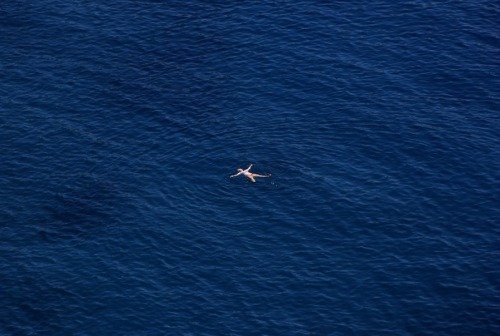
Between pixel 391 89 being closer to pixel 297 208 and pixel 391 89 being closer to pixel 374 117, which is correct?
pixel 374 117

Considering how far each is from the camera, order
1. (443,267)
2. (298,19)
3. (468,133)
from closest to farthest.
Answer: (443,267) < (468,133) < (298,19)

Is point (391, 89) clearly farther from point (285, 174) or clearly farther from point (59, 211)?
point (59, 211)

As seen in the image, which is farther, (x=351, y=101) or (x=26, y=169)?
(x=351, y=101)

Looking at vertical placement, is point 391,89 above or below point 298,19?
below

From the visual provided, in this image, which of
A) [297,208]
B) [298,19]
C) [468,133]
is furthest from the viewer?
[298,19]

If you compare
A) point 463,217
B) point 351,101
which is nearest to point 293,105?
point 351,101

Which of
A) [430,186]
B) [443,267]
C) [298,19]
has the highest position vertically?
[298,19]
